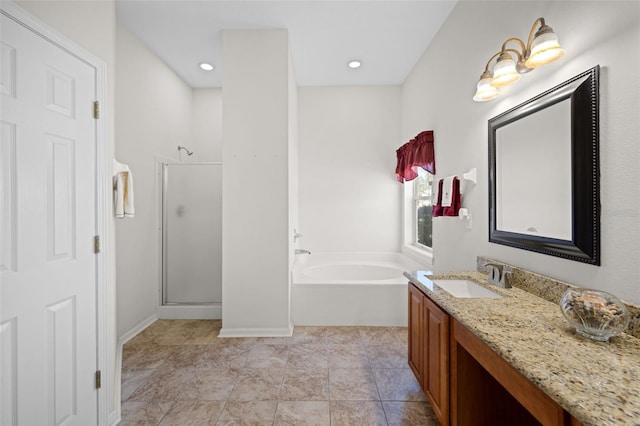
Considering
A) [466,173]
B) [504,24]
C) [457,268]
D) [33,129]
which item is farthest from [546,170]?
[33,129]

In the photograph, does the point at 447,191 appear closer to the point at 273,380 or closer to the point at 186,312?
the point at 273,380

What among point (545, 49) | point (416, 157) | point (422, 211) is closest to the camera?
Answer: point (545, 49)

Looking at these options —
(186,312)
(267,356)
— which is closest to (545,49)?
(267,356)

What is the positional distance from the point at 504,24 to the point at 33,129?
103 inches

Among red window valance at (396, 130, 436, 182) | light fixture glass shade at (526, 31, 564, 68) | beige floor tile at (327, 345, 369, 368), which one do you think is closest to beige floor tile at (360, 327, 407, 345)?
beige floor tile at (327, 345, 369, 368)

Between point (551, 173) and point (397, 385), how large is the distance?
5.48 feet

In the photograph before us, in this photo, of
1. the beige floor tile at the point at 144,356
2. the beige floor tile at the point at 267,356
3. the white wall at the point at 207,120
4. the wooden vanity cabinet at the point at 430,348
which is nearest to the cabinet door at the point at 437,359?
the wooden vanity cabinet at the point at 430,348

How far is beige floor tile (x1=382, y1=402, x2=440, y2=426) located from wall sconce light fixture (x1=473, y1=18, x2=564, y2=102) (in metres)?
1.99

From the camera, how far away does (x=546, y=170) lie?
4.62ft

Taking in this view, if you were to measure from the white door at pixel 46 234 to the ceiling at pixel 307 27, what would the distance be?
1436mm

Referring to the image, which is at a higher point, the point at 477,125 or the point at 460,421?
the point at 477,125

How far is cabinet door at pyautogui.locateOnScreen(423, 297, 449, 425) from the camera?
1.40 m

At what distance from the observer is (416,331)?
182 cm

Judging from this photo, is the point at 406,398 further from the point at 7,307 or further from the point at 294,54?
the point at 294,54
